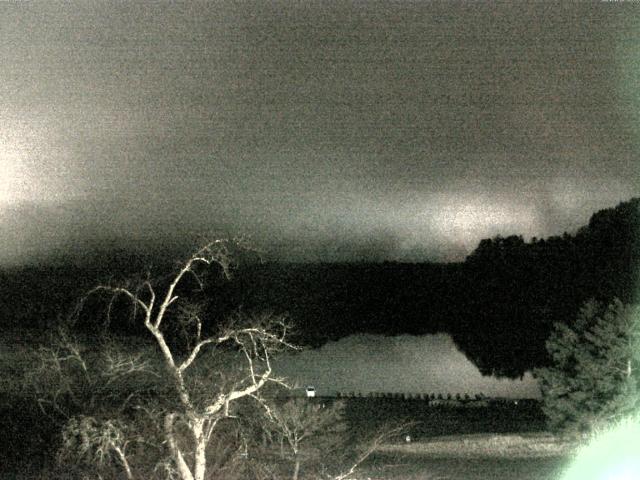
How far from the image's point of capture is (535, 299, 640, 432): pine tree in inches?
616

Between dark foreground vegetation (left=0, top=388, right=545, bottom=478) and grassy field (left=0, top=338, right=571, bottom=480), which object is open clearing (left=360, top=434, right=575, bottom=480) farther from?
dark foreground vegetation (left=0, top=388, right=545, bottom=478)

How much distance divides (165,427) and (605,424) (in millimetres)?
10443

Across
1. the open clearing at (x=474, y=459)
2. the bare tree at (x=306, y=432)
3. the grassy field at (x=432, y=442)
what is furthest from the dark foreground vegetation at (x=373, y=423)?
the bare tree at (x=306, y=432)

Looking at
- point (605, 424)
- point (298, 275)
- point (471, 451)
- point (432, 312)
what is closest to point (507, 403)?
point (471, 451)

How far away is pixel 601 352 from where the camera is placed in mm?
16062

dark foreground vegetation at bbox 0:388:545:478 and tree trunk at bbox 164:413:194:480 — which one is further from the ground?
tree trunk at bbox 164:413:194:480

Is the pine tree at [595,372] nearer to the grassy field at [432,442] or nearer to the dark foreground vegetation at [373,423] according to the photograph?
the grassy field at [432,442]

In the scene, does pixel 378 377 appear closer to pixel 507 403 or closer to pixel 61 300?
pixel 507 403

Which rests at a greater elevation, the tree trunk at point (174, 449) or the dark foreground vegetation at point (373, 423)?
the tree trunk at point (174, 449)

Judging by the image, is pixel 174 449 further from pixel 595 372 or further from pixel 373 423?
pixel 373 423

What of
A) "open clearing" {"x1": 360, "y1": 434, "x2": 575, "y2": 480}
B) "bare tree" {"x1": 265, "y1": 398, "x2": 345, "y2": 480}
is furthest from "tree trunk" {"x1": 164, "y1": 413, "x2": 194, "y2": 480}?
"open clearing" {"x1": 360, "y1": 434, "x2": 575, "y2": 480}

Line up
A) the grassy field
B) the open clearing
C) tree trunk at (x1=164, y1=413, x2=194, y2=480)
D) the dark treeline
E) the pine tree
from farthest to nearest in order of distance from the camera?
the dark treeline, the pine tree, the open clearing, the grassy field, tree trunk at (x1=164, y1=413, x2=194, y2=480)

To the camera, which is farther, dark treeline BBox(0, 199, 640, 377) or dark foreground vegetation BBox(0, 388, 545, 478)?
dark treeline BBox(0, 199, 640, 377)

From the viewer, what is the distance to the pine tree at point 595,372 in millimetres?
15656
